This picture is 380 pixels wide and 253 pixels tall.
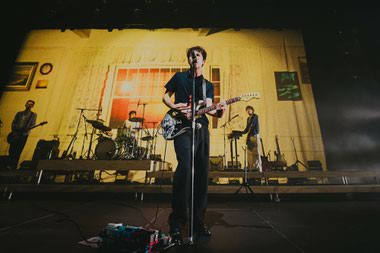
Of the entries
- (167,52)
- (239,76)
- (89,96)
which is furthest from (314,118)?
(89,96)

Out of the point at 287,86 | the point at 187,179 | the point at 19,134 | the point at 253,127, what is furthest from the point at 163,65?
the point at 187,179

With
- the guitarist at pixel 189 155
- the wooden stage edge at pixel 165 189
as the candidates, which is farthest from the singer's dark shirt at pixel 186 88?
the wooden stage edge at pixel 165 189

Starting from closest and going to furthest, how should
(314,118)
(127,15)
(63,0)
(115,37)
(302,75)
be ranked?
1. (63,0)
2. (127,15)
3. (314,118)
4. (302,75)
5. (115,37)

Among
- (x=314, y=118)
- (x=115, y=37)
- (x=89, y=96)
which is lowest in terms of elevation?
(x=314, y=118)

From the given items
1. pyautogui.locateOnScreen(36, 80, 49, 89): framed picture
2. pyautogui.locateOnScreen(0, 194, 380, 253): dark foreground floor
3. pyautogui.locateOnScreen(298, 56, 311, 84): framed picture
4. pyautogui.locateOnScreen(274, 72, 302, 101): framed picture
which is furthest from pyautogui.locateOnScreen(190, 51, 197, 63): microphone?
pyautogui.locateOnScreen(36, 80, 49, 89): framed picture

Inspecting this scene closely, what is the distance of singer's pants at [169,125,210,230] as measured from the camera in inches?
58.5

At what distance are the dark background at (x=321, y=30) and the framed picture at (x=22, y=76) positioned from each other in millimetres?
2401

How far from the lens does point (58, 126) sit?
6.29 meters

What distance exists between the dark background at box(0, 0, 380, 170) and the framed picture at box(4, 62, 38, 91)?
7.88 feet

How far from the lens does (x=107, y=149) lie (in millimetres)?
5105

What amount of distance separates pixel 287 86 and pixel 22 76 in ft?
28.2

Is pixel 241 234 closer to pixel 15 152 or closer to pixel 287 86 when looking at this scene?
pixel 15 152

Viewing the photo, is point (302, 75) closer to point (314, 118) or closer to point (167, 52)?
point (314, 118)

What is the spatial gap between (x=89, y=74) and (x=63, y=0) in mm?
2345
